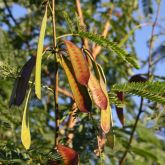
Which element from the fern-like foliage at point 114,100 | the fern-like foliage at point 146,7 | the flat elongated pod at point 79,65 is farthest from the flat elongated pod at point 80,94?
the fern-like foliage at point 146,7

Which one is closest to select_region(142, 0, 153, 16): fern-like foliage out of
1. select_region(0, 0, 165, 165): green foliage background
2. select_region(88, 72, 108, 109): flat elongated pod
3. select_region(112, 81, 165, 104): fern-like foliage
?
select_region(0, 0, 165, 165): green foliage background

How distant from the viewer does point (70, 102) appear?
2.88 meters

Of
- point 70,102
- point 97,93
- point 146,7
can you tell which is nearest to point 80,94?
point 97,93

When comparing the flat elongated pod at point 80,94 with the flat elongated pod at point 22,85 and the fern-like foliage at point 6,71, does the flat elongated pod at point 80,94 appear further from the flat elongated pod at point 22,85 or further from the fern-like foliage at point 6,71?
the fern-like foliage at point 6,71

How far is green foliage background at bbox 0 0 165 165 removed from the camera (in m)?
1.56

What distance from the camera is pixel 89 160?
2.50 meters

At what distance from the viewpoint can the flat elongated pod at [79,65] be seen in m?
1.20

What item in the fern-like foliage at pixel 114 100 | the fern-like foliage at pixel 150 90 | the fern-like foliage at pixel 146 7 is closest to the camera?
the fern-like foliage at pixel 150 90

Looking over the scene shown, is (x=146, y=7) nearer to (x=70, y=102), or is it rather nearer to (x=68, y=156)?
(x=70, y=102)

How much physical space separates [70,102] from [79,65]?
5.46 feet

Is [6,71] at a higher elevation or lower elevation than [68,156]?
higher

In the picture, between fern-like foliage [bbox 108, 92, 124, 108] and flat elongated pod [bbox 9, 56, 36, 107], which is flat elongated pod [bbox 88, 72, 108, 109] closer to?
flat elongated pod [bbox 9, 56, 36, 107]

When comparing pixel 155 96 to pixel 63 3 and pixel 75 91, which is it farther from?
pixel 63 3

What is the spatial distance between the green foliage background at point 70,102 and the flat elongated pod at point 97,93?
0.14m
